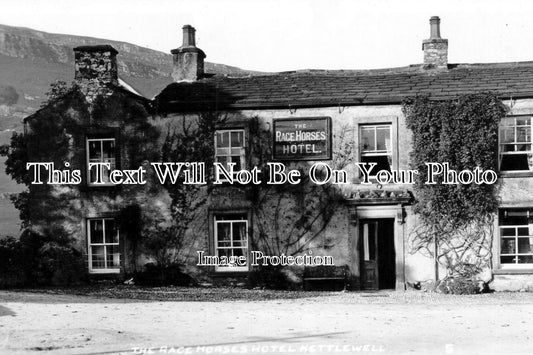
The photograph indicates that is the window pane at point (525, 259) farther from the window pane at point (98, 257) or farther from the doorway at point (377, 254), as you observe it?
the window pane at point (98, 257)

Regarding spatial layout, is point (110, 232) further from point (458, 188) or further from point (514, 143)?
point (514, 143)

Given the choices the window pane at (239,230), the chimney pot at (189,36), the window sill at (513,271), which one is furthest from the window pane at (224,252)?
the window sill at (513,271)

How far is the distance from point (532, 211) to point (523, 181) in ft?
3.04

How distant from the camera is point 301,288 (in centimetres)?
2281

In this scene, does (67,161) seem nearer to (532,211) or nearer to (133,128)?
(133,128)

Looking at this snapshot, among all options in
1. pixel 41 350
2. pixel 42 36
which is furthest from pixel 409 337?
pixel 42 36

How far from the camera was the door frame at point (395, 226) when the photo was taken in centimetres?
2259

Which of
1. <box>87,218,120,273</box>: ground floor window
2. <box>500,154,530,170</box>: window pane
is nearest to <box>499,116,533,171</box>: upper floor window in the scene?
<box>500,154,530,170</box>: window pane

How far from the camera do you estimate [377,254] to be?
75.2ft

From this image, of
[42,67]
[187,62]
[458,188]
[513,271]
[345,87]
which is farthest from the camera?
[42,67]

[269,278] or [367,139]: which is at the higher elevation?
[367,139]

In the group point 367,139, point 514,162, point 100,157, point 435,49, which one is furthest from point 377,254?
point 100,157

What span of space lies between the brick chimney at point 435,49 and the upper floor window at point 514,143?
358 centimetres

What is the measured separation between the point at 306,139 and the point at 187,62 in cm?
573
